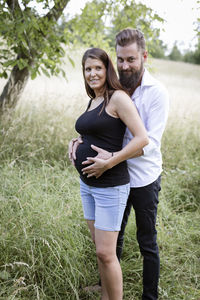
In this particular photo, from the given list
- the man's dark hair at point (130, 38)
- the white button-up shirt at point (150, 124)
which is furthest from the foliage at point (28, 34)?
the white button-up shirt at point (150, 124)

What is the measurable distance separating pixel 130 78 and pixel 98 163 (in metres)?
0.75

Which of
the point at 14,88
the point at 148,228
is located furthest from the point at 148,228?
the point at 14,88

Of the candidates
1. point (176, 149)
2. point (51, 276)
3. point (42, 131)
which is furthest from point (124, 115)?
point (176, 149)

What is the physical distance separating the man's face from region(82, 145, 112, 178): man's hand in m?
0.60

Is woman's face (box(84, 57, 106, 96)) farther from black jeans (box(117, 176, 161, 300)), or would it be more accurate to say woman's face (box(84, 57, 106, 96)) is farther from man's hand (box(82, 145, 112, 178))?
black jeans (box(117, 176, 161, 300))

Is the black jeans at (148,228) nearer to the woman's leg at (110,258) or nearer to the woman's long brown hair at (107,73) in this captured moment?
the woman's leg at (110,258)

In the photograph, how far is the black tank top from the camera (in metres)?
1.86

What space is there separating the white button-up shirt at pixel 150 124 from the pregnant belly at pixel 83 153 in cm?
30

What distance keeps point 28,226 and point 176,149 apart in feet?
11.7

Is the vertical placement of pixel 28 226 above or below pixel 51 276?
above

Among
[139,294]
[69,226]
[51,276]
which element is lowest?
[139,294]

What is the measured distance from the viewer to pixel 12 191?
324 cm

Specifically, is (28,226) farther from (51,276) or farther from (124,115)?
(124,115)

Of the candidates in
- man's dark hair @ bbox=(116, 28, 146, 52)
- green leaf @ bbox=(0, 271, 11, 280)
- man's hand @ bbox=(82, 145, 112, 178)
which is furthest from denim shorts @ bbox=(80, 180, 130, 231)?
man's dark hair @ bbox=(116, 28, 146, 52)
